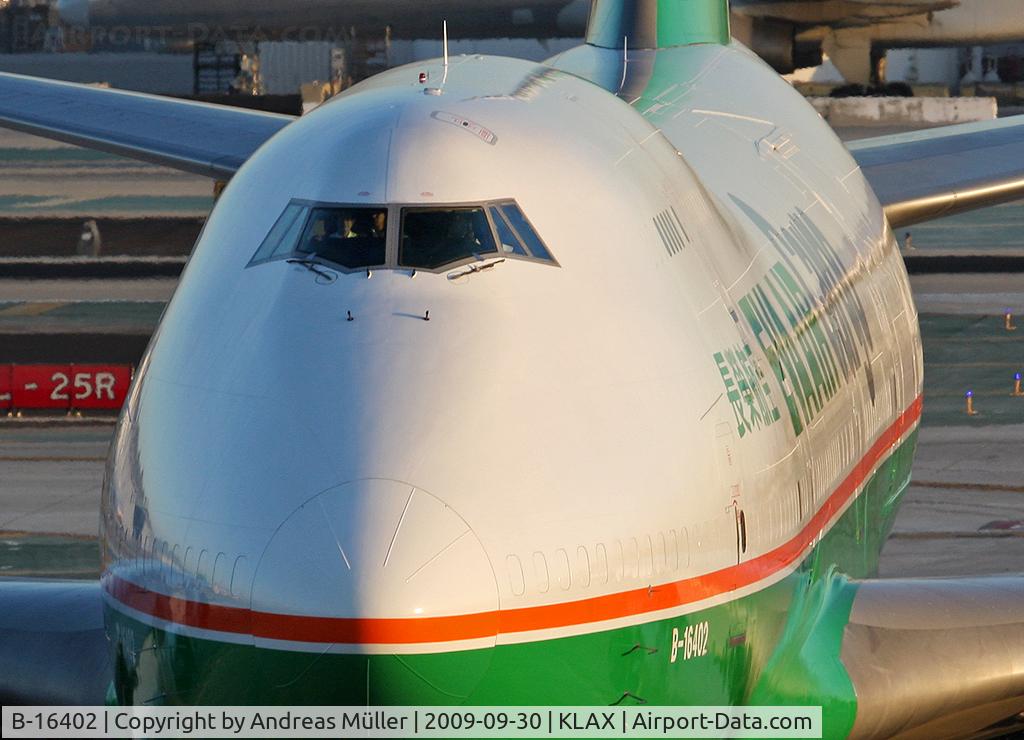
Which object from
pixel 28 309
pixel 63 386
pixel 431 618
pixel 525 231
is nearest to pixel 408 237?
pixel 525 231

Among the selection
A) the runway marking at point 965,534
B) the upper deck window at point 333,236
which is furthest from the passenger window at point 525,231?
the runway marking at point 965,534

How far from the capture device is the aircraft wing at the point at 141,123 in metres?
21.4

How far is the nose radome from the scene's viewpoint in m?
7.16

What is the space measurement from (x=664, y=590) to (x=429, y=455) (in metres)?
1.34

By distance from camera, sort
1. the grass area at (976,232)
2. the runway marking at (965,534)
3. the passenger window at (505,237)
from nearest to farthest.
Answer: the passenger window at (505,237)
the runway marking at (965,534)
the grass area at (976,232)

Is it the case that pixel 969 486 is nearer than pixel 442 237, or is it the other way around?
pixel 442 237

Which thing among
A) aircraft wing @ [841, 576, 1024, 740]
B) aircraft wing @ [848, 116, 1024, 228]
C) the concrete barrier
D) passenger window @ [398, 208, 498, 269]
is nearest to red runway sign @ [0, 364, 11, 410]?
aircraft wing @ [848, 116, 1024, 228]

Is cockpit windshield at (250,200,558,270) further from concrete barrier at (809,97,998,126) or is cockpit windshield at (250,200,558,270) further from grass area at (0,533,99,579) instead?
concrete barrier at (809,97,998,126)

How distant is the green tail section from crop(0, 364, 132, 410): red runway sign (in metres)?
10.8

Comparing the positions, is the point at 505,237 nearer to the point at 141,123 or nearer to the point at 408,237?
the point at 408,237

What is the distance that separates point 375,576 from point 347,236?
222cm

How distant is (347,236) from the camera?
881 cm
